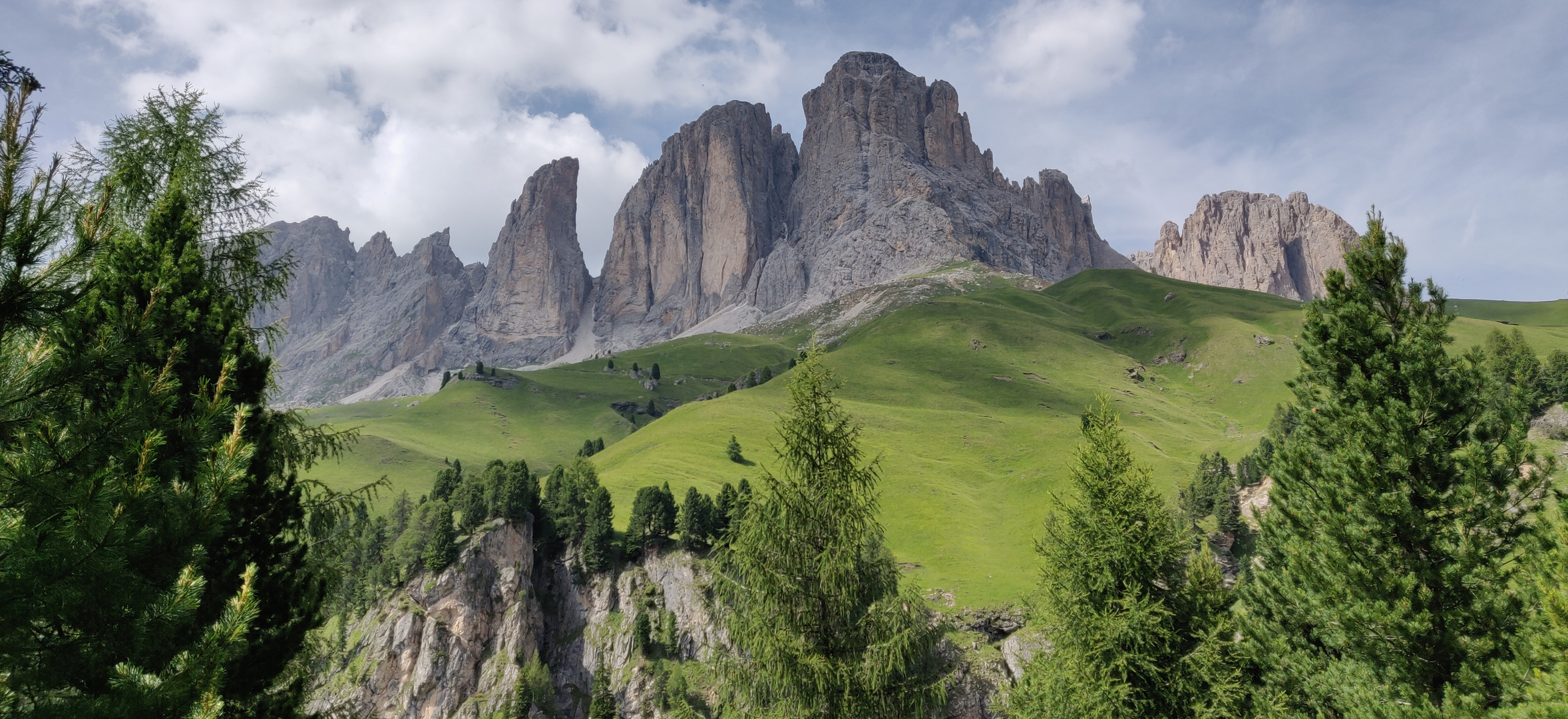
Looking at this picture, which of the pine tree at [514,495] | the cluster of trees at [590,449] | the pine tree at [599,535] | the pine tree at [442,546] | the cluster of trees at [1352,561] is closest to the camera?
the cluster of trees at [1352,561]

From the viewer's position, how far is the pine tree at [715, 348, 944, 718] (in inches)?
505

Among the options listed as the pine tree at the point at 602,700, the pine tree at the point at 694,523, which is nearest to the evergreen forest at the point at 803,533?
the pine tree at the point at 602,700

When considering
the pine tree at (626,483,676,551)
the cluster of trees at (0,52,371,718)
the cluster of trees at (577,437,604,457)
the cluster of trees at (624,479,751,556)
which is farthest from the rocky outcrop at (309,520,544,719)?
the cluster of trees at (0,52,371,718)

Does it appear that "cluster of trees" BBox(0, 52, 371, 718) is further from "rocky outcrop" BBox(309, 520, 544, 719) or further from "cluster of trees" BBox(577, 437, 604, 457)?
"cluster of trees" BBox(577, 437, 604, 457)

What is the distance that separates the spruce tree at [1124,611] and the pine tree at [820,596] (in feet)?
16.2

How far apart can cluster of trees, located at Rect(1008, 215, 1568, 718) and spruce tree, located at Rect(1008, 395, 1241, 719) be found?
0.05 meters

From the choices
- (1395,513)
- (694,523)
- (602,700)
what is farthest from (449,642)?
(1395,513)

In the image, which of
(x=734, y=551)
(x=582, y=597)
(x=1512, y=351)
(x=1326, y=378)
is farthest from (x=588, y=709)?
(x=1512, y=351)

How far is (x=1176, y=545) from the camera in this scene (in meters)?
17.0

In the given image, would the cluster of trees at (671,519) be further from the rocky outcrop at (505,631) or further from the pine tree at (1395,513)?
the pine tree at (1395,513)

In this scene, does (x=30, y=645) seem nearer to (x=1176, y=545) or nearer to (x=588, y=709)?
(x=1176, y=545)

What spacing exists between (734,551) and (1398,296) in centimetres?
1559

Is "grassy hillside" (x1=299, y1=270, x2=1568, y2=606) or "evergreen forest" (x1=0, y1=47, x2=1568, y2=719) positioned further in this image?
"grassy hillside" (x1=299, y1=270, x2=1568, y2=606)

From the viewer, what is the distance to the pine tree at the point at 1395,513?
13031 mm
